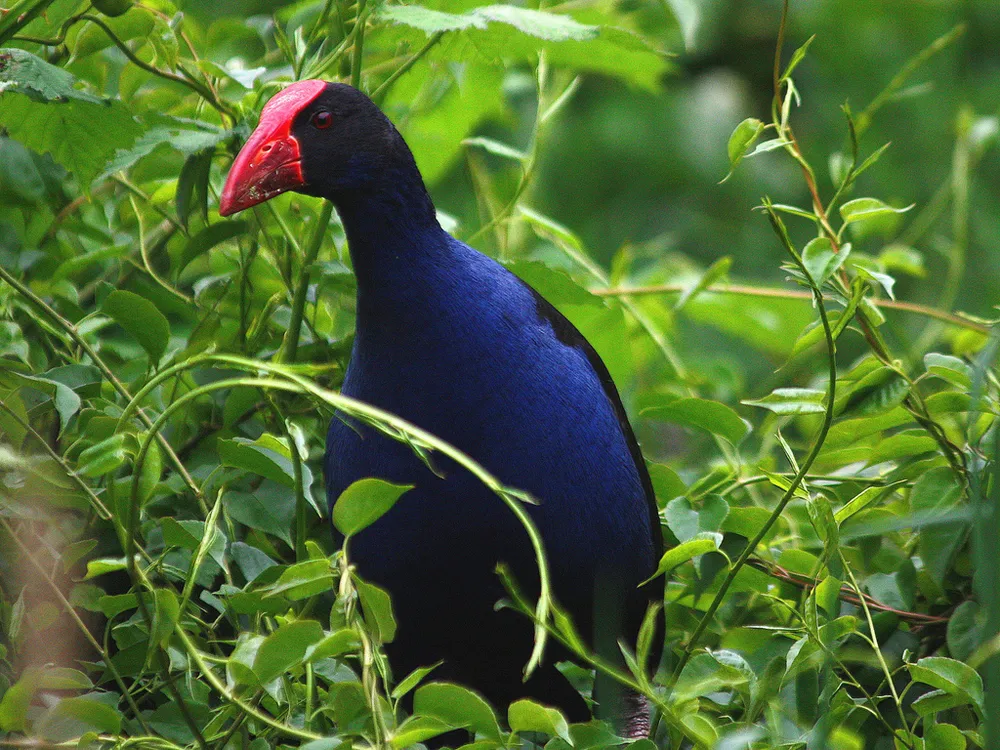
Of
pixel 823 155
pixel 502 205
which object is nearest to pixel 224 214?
pixel 502 205

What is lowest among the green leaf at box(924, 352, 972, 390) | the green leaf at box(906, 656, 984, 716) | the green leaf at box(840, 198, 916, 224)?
the green leaf at box(906, 656, 984, 716)

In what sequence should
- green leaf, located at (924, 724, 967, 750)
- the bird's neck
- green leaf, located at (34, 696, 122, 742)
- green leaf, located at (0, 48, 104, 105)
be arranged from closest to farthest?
green leaf, located at (34, 696, 122, 742)
green leaf, located at (924, 724, 967, 750)
green leaf, located at (0, 48, 104, 105)
the bird's neck

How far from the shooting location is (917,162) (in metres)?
3.69

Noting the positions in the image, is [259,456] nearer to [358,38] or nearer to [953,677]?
[358,38]

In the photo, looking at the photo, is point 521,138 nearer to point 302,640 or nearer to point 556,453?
point 556,453

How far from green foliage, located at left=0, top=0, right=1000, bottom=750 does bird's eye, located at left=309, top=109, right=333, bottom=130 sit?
114mm

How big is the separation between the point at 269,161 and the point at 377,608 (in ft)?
1.71

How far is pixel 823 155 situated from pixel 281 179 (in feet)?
8.92

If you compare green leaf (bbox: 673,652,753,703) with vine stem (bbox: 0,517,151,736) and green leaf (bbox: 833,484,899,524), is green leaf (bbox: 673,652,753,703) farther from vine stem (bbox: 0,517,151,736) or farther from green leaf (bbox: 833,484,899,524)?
vine stem (bbox: 0,517,151,736)

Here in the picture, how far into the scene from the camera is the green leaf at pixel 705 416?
128cm

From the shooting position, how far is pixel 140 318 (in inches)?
47.5

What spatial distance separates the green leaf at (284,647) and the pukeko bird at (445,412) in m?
0.36

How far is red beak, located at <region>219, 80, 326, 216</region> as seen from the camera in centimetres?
125

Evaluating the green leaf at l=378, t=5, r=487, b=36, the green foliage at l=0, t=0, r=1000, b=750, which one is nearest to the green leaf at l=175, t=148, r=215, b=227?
the green foliage at l=0, t=0, r=1000, b=750
